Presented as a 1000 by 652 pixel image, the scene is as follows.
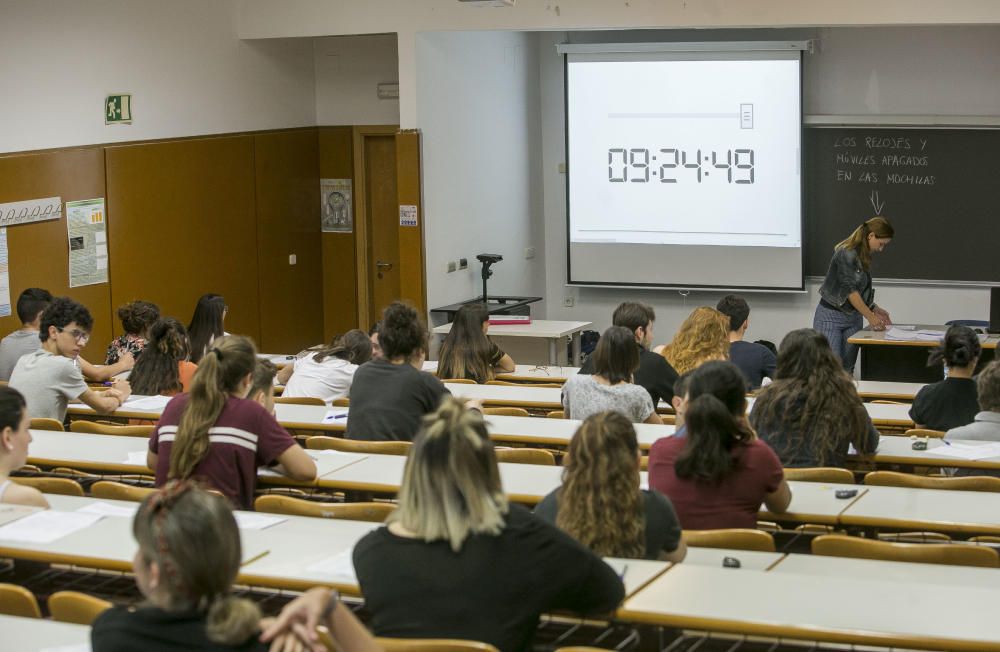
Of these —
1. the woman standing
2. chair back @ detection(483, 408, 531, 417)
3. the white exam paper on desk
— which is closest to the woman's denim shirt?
the woman standing

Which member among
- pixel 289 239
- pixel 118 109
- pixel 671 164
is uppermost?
pixel 118 109

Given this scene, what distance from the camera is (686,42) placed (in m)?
10.9

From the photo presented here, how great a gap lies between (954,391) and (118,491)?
363cm

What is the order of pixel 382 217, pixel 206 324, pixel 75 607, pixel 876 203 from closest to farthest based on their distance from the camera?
pixel 75 607 → pixel 206 324 → pixel 876 203 → pixel 382 217

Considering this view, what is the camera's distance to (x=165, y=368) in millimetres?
6574

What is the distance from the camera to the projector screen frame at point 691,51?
34.8 ft

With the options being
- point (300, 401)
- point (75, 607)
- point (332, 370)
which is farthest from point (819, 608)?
point (332, 370)

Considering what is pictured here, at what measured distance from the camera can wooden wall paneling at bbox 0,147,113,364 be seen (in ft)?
27.2

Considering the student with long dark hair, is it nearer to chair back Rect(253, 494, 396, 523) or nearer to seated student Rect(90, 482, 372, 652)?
chair back Rect(253, 494, 396, 523)

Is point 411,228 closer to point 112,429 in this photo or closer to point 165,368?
point 165,368

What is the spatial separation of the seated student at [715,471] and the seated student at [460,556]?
116cm

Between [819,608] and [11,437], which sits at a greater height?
[11,437]

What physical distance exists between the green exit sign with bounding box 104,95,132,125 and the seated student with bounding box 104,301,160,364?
2.39 meters

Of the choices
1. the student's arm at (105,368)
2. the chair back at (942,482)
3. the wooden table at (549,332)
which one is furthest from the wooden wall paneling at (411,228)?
the chair back at (942,482)
